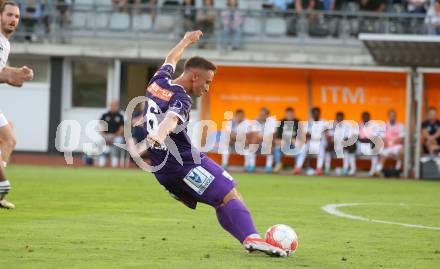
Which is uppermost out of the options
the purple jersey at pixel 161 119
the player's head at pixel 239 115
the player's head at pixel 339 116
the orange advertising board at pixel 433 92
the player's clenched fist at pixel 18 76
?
the player's clenched fist at pixel 18 76

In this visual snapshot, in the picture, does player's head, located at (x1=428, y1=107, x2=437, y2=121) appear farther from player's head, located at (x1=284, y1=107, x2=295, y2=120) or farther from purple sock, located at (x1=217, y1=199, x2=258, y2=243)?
purple sock, located at (x1=217, y1=199, x2=258, y2=243)

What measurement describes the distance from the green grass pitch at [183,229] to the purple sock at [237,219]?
0.72 ft

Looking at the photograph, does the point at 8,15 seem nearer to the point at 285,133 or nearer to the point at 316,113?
the point at 285,133

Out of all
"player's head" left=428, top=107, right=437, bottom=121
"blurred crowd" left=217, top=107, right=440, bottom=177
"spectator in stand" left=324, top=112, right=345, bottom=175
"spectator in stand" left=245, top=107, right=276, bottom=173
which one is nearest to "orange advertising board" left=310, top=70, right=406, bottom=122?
"blurred crowd" left=217, top=107, right=440, bottom=177

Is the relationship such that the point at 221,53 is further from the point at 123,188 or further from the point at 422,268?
the point at 422,268

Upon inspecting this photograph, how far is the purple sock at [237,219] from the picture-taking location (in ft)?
29.6

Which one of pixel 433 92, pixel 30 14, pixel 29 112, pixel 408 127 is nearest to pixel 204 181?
pixel 408 127

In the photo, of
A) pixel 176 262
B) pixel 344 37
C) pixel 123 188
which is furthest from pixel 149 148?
pixel 344 37

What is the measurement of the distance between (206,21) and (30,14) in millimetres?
5572

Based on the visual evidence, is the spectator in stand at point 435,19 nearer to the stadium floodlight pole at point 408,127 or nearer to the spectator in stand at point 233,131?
the stadium floodlight pole at point 408,127

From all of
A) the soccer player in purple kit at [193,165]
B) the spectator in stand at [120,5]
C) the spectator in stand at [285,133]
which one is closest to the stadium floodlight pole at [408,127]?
the spectator in stand at [285,133]

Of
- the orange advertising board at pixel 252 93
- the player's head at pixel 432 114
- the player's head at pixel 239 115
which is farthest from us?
the orange advertising board at pixel 252 93

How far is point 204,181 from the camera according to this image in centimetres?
902

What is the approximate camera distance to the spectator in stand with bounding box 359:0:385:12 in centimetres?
3011
